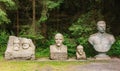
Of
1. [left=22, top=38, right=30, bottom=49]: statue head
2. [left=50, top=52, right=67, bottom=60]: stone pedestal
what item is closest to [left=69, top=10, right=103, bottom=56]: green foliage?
[left=50, top=52, right=67, bottom=60]: stone pedestal

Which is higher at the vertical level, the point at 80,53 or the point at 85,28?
the point at 85,28

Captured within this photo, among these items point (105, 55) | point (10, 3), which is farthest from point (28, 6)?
point (105, 55)

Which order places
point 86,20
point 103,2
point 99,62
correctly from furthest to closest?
point 103,2 → point 86,20 → point 99,62

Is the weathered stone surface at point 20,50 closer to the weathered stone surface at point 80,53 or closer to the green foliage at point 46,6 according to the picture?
the green foliage at point 46,6

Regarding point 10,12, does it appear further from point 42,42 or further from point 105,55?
point 105,55

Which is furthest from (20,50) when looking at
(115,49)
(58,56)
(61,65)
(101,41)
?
(115,49)

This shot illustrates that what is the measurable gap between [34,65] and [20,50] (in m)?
0.85

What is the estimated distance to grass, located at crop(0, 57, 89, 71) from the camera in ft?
28.5

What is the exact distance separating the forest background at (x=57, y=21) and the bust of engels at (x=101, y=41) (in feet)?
1.08

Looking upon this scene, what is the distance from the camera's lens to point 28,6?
11688 mm

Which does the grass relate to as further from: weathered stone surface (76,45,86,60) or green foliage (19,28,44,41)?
green foliage (19,28,44,41)

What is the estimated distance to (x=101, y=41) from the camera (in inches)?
390

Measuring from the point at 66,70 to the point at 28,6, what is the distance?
12.1ft

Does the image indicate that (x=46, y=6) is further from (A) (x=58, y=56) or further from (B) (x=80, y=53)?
(B) (x=80, y=53)
